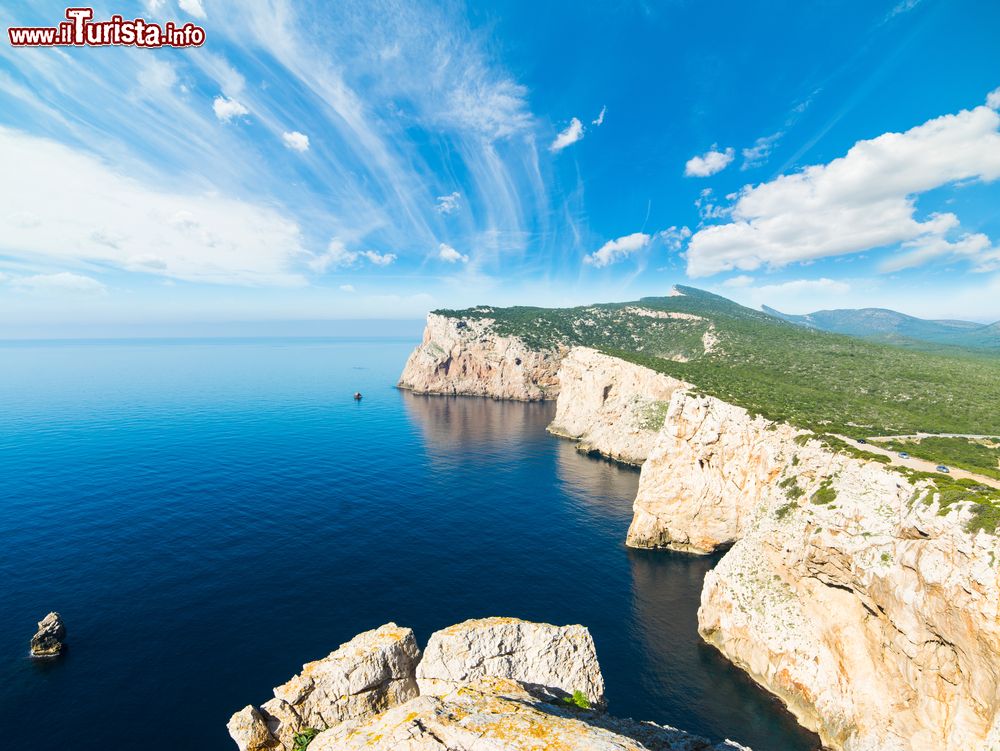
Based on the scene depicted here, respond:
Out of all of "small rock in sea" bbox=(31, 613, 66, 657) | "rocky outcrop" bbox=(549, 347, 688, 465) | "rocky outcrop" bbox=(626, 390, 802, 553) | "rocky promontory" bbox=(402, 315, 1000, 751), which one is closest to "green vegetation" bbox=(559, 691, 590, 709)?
"rocky promontory" bbox=(402, 315, 1000, 751)

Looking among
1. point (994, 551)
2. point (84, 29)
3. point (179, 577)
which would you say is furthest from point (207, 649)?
point (994, 551)

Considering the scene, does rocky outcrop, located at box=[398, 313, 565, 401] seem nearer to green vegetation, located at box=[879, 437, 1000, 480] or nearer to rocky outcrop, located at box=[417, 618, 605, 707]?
green vegetation, located at box=[879, 437, 1000, 480]

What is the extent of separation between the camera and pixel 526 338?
192 meters

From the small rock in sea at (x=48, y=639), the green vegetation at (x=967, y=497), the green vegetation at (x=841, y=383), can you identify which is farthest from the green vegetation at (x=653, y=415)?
the small rock in sea at (x=48, y=639)

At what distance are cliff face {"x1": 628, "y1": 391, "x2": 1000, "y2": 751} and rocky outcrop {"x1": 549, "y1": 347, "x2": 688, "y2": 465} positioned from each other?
49.3 meters

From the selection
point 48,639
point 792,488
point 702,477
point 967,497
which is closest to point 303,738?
point 48,639

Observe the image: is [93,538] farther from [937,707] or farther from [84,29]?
[937,707]

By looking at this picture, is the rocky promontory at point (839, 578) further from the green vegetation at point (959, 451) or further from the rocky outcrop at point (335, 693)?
the rocky outcrop at point (335, 693)

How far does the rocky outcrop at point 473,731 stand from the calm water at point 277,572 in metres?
32.9

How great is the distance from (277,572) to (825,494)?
6460 cm

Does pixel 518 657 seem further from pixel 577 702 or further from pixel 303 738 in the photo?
Result: pixel 303 738

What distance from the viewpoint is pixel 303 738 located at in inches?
731

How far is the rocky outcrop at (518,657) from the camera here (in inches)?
835

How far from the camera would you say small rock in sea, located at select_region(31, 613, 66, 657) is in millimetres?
39875
